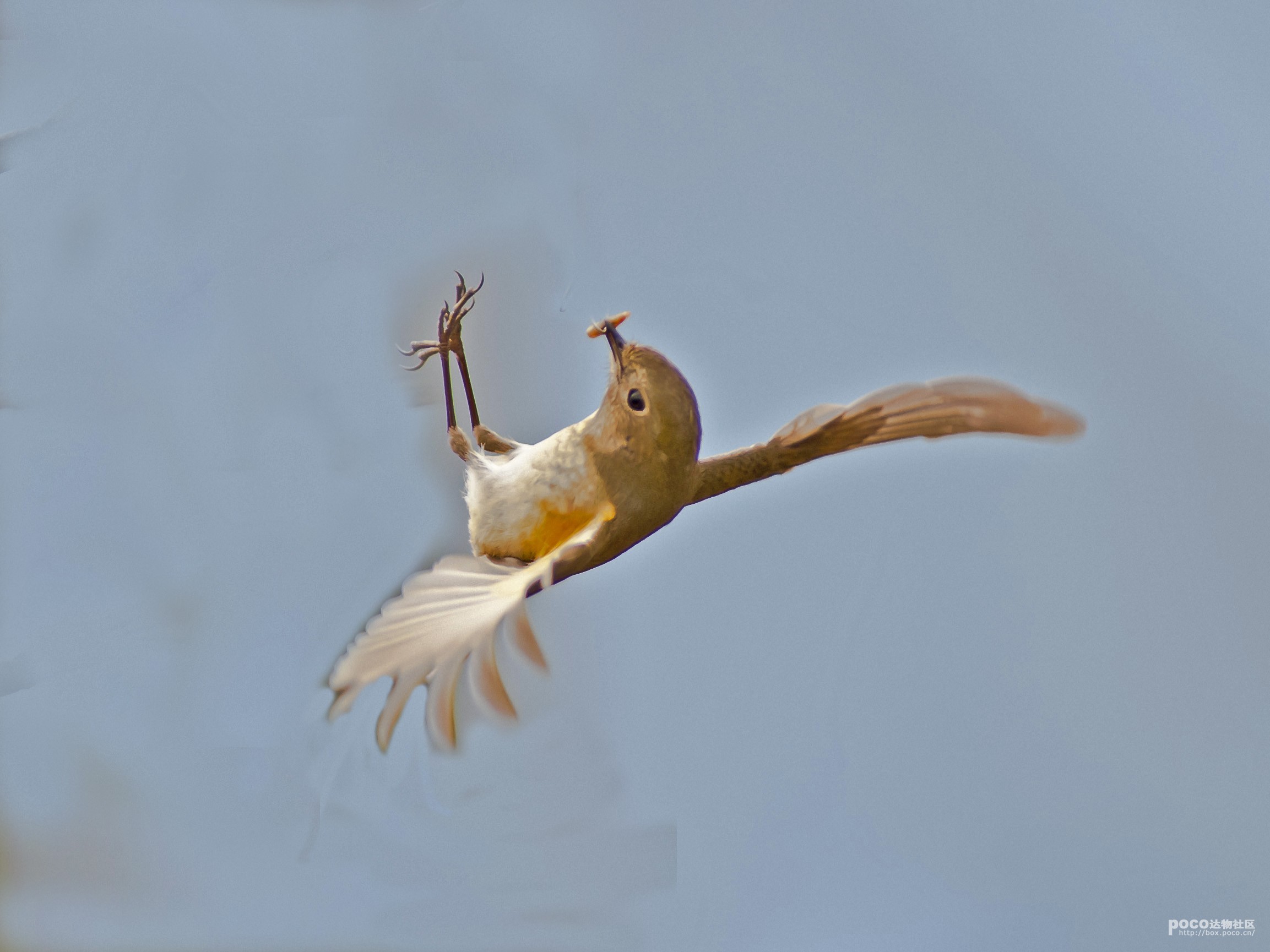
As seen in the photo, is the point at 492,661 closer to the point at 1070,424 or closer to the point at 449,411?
the point at 449,411

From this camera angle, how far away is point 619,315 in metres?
0.80

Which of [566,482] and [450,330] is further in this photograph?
[450,330]

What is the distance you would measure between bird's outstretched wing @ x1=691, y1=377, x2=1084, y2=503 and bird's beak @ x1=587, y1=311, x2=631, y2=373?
13cm

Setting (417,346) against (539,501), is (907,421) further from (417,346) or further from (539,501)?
(417,346)

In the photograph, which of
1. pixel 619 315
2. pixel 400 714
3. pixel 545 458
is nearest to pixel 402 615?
pixel 400 714

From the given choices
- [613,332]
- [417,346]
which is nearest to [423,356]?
[417,346]

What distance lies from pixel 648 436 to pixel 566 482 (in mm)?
69

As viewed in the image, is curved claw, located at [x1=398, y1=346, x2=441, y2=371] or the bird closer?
the bird

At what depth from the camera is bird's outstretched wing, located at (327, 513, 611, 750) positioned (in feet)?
1.91

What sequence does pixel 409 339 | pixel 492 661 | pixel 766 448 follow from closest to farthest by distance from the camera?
1. pixel 492 661
2. pixel 766 448
3. pixel 409 339

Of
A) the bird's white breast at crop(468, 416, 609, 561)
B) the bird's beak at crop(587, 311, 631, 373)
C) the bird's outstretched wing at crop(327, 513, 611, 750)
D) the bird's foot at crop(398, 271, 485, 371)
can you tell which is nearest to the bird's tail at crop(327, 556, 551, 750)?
the bird's outstretched wing at crop(327, 513, 611, 750)

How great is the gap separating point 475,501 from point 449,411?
13 cm

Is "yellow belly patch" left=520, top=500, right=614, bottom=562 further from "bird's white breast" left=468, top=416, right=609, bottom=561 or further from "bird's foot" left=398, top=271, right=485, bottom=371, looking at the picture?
"bird's foot" left=398, top=271, right=485, bottom=371

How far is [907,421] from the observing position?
2.86 feet
